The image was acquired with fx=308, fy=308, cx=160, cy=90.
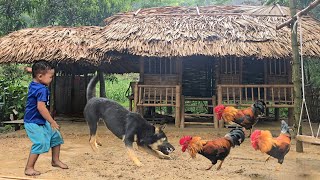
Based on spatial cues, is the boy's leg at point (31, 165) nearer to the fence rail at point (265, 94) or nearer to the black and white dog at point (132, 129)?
the black and white dog at point (132, 129)

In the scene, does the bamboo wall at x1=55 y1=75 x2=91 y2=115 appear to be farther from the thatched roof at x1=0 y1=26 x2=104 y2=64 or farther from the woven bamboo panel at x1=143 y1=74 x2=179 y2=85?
the woven bamboo panel at x1=143 y1=74 x2=179 y2=85

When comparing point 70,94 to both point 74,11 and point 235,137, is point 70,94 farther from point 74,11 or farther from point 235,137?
point 235,137

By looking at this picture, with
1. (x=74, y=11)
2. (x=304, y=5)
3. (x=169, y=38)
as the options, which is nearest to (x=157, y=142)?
(x=169, y=38)

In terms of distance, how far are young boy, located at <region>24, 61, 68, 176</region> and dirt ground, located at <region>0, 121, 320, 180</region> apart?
1.25 ft

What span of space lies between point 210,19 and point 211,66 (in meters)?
1.83

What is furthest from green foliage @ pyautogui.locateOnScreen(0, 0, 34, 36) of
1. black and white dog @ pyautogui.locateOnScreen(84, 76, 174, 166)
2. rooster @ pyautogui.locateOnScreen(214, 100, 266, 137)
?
rooster @ pyautogui.locateOnScreen(214, 100, 266, 137)

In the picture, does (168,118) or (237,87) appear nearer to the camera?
(237,87)

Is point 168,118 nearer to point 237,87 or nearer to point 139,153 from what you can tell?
point 237,87

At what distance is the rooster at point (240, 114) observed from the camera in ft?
23.3

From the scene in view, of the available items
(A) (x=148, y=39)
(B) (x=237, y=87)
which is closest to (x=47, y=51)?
(A) (x=148, y=39)

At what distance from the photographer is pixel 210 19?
11047mm

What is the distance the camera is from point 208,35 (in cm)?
997

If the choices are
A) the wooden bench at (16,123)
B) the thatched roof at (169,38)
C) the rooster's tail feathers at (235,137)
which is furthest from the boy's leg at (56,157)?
the wooden bench at (16,123)

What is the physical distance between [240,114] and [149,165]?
291 centimetres
